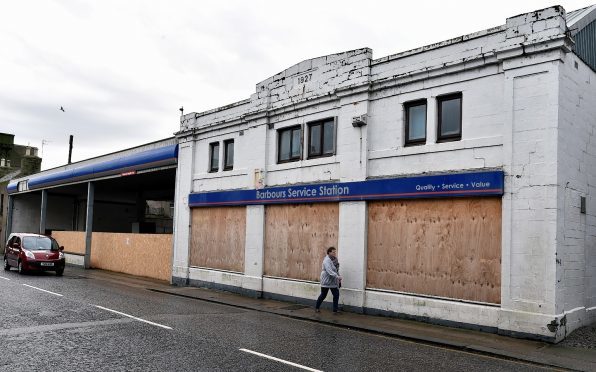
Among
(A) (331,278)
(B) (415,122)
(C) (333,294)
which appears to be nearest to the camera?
(B) (415,122)

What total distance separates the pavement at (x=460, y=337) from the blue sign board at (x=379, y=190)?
2.98 metres

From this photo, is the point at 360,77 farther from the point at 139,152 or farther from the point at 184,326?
the point at 139,152

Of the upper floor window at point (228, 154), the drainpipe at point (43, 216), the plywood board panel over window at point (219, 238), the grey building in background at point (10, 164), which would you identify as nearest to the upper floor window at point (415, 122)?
the plywood board panel over window at point (219, 238)

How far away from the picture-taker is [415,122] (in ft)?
42.0

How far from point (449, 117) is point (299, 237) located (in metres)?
5.71

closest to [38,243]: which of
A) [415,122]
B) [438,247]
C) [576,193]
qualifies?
[415,122]

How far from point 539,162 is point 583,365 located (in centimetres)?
396

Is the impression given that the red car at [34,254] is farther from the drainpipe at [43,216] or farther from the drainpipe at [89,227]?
the drainpipe at [43,216]

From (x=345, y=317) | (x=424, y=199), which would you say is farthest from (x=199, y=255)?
(x=424, y=199)

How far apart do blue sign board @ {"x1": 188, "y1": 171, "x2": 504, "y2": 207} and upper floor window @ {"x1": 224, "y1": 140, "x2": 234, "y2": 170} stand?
1077 millimetres

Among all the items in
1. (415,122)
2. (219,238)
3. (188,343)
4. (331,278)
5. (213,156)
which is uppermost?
(415,122)

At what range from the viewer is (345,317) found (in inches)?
493

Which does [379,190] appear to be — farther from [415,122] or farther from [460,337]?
[460,337]

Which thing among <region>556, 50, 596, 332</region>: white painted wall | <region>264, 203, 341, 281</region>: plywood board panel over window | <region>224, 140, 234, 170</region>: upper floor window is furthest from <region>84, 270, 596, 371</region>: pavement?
Result: <region>224, 140, 234, 170</region>: upper floor window
